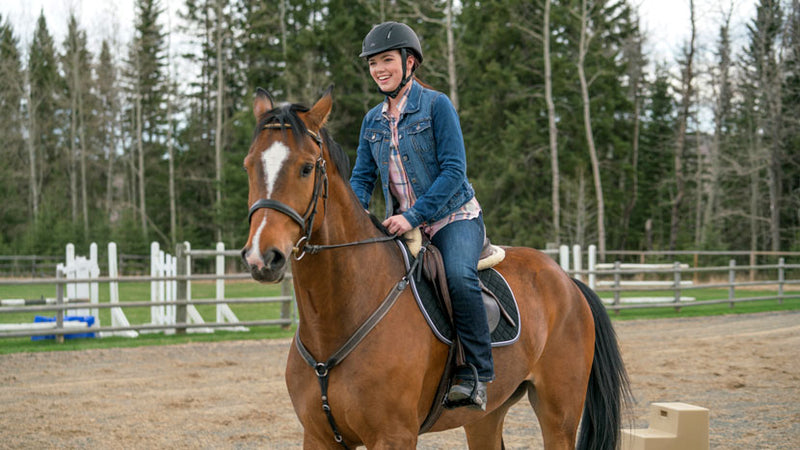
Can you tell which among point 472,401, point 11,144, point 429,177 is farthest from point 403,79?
point 11,144

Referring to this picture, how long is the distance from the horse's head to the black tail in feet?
7.87

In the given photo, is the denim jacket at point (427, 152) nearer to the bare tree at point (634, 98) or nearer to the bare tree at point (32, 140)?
the bare tree at point (634, 98)

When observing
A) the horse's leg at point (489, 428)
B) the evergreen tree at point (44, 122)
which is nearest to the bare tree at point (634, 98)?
the evergreen tree at point (44, 122)

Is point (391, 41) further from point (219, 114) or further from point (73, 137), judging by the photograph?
point (73, 137)

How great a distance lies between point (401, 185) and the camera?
3.47m

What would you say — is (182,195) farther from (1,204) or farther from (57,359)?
(57,359)

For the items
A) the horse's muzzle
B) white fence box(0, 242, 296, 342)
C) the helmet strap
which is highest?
the helmet strap

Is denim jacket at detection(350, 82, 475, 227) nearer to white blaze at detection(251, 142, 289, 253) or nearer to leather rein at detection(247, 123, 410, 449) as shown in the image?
leather rein at detection(247, 123, 410, 449)

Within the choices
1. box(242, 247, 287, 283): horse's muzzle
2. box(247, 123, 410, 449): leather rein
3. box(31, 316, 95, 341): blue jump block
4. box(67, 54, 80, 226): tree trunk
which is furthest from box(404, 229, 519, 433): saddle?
box(67, 54, 80, 226): tree trunk

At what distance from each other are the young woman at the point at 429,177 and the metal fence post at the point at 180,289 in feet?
33.0

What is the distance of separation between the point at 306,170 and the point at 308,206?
0.14 metres

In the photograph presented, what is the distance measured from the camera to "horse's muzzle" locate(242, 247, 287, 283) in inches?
93.8

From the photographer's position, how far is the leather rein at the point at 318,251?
8.50 ft

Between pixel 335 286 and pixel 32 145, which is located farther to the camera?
pixel 32 145
